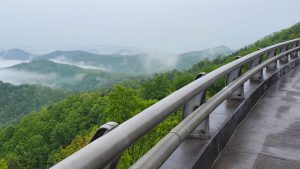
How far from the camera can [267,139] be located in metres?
4.59

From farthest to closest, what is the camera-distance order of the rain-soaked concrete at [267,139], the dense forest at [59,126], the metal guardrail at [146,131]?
the dense forest at [59,126] → the rain-soaked concrete at [267,139] → the metal guardrail at [146,131]

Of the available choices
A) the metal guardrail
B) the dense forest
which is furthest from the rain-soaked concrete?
the dense forest

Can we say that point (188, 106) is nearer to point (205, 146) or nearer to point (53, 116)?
point (205, 146)

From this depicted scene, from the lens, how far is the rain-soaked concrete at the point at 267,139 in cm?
379

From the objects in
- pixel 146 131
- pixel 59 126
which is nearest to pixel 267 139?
pixel 146 131

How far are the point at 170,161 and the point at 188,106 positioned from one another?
0.69 metres

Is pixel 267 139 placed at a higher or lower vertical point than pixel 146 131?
lower

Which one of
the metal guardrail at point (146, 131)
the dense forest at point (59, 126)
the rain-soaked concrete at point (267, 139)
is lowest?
the dense forest at point (59, 126)

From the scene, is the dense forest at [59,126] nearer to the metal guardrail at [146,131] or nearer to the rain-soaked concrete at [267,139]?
the rain-soaked concrete at [267,139]

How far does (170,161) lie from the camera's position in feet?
10.7

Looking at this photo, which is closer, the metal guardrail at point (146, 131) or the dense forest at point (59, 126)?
the metal guardrail at point (146, 131)

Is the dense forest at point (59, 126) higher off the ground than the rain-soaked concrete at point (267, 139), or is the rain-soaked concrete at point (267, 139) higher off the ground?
the rain-soaked concrete at point (267, 139)

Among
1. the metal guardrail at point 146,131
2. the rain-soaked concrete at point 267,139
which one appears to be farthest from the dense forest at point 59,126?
the metal guardrail at point 146,131

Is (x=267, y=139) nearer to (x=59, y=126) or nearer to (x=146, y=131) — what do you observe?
(x=146, y=131)
